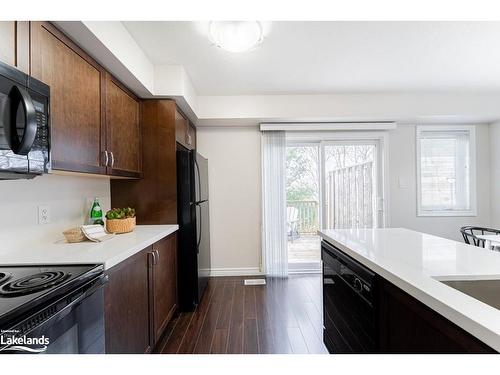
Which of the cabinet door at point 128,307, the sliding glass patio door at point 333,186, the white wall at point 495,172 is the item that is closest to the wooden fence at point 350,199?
the sliding glass patio door at point 333,186

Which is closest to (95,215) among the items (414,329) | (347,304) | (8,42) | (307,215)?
(8,42)

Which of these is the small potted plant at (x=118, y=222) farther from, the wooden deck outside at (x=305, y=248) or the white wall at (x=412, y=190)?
the white wall at (x=412, y=190)

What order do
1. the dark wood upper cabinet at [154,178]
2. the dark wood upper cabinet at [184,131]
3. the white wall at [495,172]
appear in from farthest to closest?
the white wall at [495,172], the dark wood upper cabinet at [184,131], the dark wood upper cabinet at [154,178]

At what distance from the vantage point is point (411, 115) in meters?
3.40

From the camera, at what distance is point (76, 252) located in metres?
1.44

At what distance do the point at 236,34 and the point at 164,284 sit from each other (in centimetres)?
203

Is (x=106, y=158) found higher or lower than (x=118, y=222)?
higher

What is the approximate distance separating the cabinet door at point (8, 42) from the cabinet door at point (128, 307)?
1.05 m

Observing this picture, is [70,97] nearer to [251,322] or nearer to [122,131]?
[122,131]

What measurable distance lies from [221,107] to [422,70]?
7.46ft

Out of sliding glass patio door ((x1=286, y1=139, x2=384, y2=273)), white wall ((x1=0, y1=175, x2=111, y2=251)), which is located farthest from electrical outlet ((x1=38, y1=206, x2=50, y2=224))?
sliding glass patio door ((x1=286, y1=139, x2=384, y2=273))

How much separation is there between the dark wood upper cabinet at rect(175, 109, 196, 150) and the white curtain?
1006mm

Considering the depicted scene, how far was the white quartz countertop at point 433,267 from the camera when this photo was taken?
0.64 meters

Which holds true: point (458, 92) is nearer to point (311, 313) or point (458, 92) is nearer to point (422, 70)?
point (422, 70)
